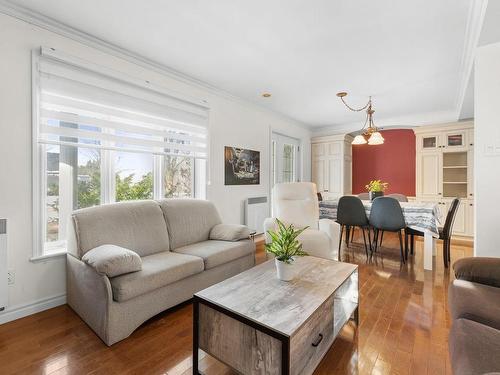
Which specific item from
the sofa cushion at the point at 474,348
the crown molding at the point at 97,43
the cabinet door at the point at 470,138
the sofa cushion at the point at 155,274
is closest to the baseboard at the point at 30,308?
the sofa cushion at the point at 155,274

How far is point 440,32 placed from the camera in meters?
2.30

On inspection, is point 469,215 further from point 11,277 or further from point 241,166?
point 11,277

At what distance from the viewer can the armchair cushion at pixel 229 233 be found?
9.59ft

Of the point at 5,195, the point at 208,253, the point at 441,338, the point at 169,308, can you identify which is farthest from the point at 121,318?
the point at 441,338

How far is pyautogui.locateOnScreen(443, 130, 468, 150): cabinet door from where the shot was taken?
475 centimetres

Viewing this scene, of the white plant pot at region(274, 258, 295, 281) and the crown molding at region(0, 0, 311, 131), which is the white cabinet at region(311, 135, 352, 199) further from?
the white plant pot at region(274, 258, 295, 281)

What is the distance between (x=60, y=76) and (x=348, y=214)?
371 centimetres

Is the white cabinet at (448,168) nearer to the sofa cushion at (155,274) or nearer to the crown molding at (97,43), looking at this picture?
the crown molding at (97,43)

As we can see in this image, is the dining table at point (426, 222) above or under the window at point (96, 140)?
under

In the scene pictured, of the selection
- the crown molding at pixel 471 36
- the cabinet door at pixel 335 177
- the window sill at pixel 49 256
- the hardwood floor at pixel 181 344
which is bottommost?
the hardwood floor at pixel 181 344

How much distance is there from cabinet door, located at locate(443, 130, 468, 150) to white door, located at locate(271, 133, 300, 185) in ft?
9.15

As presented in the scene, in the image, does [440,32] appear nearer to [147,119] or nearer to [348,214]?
[348,214]

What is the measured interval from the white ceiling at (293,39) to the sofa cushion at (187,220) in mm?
1611

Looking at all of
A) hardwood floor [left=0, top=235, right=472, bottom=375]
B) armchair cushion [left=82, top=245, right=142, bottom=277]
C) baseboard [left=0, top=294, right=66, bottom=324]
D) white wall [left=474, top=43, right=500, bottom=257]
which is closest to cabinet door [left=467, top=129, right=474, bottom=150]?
white wall [left=474, top=43, right=500, bottom=257]
